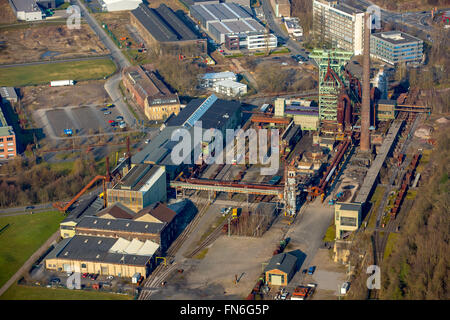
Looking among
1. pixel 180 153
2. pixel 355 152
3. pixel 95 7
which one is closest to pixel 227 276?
pixel 180 153

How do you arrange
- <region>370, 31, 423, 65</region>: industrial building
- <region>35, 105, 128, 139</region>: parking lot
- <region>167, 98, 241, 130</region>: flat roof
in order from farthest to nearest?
<region>370, 31, 423, 65</region>: industrial building, <region>35, 105, 128, 139</region>: parking lot, <region>167, 98, 241, 130</region>: flat roof

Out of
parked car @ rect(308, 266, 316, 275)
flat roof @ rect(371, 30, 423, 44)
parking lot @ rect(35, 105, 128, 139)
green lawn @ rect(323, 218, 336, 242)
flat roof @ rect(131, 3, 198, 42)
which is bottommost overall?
parking lot @ rect(35, 105, 128, 139)

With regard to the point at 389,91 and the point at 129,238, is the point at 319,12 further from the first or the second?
the point at 129,238

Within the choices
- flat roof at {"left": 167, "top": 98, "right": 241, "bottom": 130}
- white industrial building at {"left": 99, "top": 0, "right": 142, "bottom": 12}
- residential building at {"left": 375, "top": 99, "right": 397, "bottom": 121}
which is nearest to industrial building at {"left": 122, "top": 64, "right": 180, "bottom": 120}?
flat roof at {"left": 167, "top": 98, "right": 241, "bottom": 130}

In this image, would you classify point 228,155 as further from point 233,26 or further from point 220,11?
point 220,11

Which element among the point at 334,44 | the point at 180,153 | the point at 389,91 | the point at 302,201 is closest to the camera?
the point at 302,201

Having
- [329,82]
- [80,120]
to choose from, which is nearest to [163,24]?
[80,120]

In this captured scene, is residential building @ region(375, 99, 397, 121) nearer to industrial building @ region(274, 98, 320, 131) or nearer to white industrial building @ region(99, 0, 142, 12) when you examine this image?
industrial building @ region(274, 98, 320, 131)
